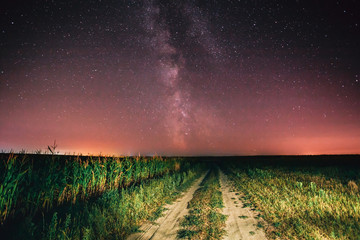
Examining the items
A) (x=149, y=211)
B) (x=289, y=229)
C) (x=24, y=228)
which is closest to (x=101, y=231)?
(x=24, y=228)

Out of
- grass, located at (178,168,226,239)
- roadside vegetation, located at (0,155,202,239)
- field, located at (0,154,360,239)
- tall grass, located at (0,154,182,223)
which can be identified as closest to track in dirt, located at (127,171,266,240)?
field, located at (0,154,360,239)

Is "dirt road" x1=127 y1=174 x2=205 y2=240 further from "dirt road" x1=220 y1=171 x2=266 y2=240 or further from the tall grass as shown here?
the tall grass

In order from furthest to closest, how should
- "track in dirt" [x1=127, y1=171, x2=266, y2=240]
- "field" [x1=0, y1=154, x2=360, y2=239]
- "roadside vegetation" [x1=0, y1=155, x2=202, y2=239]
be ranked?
"track in dirt" [x1=127, y1=171, x2=266, y2=240] < "field" [x1=0, y1=154, x2=360, y2=239] < "roadside vegetation" [x1=0, y1=155, x2=202, y2=239]

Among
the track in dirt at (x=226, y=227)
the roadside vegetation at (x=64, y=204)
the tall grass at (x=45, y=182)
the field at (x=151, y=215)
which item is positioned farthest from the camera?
the tall grass at (x=45, y=182)

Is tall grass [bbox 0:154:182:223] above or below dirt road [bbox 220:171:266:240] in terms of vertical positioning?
above

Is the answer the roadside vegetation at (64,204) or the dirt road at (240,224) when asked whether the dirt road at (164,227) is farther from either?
the dirt road at (240,224)

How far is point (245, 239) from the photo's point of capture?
191 inches

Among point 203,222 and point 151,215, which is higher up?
point 203,222

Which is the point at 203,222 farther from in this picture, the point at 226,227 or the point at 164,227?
the point at 164,227

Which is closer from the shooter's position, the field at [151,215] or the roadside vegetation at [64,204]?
the roadside vegetation at [64,204]

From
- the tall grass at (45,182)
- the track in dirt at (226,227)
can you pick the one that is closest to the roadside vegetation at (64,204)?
the tall grass at (45,182)

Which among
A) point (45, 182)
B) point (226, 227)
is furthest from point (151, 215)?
point (45, 182)

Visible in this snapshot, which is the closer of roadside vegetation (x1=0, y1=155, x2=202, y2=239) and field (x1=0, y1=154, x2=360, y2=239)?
roadside vegetation (x1=0, y1=155, x2=202, y2=239)

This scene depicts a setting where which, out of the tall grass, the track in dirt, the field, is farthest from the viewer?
the tall grass
